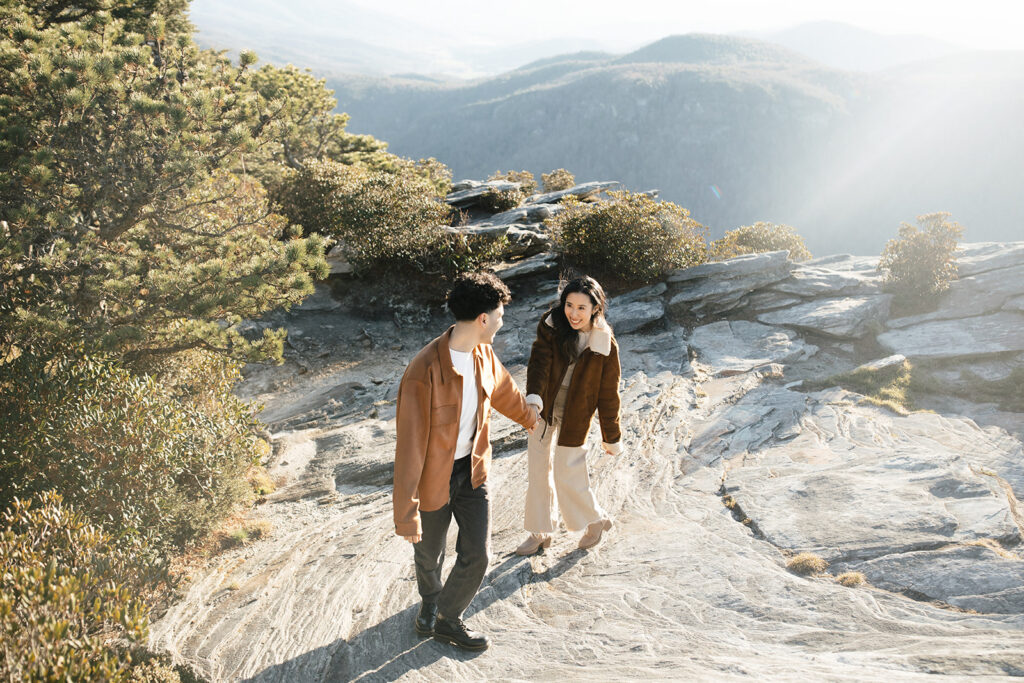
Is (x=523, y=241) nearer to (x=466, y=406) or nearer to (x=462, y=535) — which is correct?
(x=466, y=406)

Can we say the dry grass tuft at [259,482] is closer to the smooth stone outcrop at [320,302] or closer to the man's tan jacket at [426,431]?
the man's tan jacket at [426,431]

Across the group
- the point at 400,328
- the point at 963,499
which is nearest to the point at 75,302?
the point at 400,328

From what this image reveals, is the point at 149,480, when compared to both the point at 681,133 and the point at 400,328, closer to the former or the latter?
the point at 400,328

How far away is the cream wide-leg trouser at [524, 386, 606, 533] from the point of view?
492 cm

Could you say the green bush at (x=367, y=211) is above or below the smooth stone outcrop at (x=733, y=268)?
above

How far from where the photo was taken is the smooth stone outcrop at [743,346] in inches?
429

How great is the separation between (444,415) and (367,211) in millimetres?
11274

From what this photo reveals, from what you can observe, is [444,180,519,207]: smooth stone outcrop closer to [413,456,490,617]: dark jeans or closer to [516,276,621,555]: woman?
[516,276,621,555]: woman

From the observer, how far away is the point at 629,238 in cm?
1348

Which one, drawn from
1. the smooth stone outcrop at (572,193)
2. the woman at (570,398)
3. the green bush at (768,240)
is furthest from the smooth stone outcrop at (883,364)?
the smooth stone outcrop at (572,193)

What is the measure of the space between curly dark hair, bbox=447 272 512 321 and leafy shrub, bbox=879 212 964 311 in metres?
12.0

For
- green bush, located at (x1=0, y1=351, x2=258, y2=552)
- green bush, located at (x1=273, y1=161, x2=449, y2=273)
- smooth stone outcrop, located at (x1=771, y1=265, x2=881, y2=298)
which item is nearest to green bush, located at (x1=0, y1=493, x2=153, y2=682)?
green bush, located at (x1=0, y1=351, x2=258, y2=552)

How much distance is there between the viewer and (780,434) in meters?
7.84

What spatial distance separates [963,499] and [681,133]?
5030 inches
